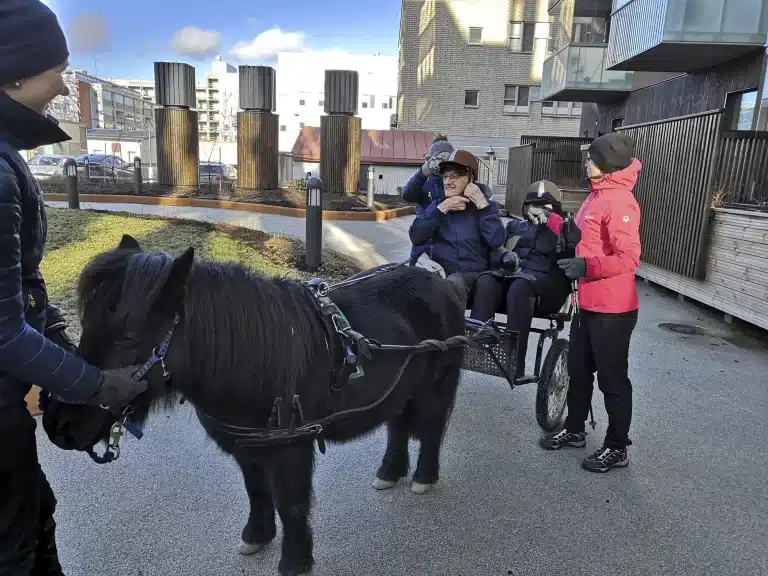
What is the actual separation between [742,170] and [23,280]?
9576mm

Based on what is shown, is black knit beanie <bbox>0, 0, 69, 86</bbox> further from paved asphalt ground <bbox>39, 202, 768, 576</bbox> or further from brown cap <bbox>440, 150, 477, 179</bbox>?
brown cap <bbox>440, 150, 477, 179</bbox>

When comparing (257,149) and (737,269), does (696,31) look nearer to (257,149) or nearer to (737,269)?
(737,269)

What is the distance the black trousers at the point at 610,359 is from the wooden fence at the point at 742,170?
590 centimetres

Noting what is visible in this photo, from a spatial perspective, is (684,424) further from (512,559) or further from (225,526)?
(225,526)

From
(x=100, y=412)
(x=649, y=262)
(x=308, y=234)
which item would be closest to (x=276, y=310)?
(x=100, y=412)

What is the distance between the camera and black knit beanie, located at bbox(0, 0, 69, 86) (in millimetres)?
1475

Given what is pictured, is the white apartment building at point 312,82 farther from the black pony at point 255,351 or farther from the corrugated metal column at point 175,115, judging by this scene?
the black pony at point 255,351

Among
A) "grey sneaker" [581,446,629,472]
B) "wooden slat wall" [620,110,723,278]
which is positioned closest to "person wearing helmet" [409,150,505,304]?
"grey sneaker" [581,446,629,472]

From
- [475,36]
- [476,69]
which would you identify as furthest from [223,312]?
[475,36]

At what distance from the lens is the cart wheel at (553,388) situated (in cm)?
392

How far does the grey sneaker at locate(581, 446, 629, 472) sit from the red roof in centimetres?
2040

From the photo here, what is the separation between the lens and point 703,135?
8445 millimetres

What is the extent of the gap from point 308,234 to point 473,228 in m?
4.02

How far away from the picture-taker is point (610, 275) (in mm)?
3432
